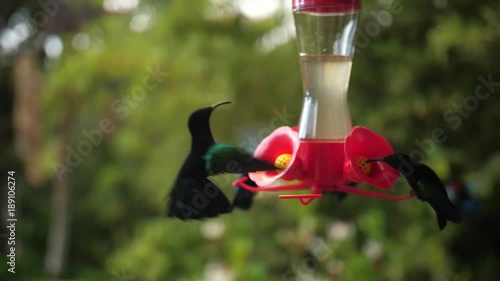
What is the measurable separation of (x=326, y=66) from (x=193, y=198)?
328 mm

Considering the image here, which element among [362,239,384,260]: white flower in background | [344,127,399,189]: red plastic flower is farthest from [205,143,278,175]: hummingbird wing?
[362,239,384,260]: white flower in background

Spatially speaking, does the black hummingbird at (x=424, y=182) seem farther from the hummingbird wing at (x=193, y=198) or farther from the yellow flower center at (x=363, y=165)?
the hummingbird wing at (x=193, y=198)

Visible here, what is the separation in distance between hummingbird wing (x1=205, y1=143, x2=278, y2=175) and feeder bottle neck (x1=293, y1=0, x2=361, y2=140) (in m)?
0.13

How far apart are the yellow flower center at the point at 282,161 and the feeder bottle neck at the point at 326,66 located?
0.19 ft

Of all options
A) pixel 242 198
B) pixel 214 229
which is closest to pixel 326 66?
pixel 242 198

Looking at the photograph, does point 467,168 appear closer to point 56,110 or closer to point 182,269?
point 182,269

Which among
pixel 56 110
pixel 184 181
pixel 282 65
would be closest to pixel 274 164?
pixel 184 181

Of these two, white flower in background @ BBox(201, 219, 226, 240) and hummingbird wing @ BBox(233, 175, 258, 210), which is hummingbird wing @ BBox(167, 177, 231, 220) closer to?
hummingbird wing @ BBox(233, 175, 258, 210)

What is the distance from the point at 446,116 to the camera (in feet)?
7.67

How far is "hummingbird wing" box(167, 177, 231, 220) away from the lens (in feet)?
3.12

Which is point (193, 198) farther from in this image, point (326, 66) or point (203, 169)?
point (326, 66)

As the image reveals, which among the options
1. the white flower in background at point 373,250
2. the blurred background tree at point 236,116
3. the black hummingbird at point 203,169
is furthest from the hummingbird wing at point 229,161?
the white flower in background at point 373,250

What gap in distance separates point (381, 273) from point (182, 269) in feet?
2.69

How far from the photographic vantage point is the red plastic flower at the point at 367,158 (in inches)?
37.3
